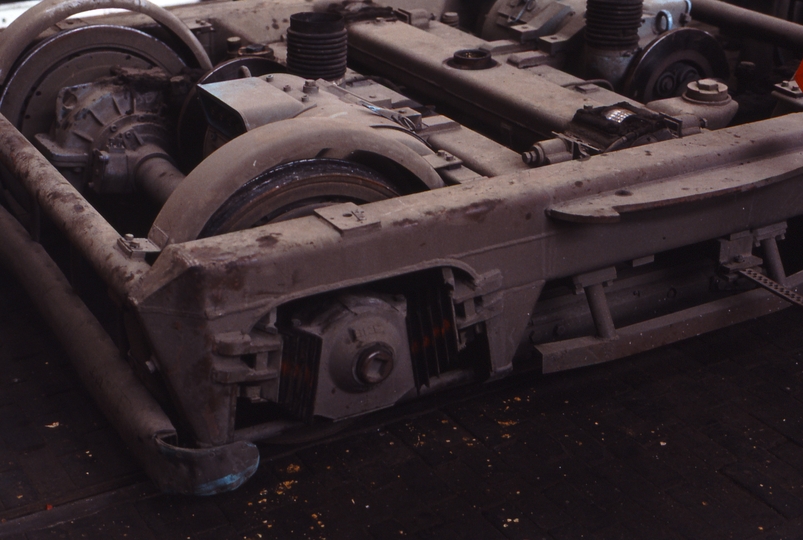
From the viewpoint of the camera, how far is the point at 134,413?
91.0 inches

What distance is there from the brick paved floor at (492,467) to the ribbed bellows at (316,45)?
1153mm

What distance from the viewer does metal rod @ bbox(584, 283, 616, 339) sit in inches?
105

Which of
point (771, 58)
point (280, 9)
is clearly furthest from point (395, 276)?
point (771, 58)

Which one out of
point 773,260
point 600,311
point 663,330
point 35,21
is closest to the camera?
point 600,311

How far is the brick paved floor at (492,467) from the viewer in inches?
89.1

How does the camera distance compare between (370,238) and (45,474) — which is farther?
(45,474)

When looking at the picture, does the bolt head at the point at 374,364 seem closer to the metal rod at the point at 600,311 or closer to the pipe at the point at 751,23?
the metal rod at the point at 600,311

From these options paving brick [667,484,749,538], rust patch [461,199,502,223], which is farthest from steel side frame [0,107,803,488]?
paving brick [667,484,749,538]

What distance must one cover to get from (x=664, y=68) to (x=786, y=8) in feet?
4.03

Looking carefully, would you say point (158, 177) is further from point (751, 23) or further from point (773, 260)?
point (751, 23)

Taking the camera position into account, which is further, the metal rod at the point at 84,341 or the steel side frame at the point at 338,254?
the metal rod at the point at 84,341

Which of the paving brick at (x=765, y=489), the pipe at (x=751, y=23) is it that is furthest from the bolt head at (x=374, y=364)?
the pipe at (x=751, y=23)

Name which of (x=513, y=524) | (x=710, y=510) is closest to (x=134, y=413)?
(x=513, y=524)

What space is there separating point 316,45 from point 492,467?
1459mm
